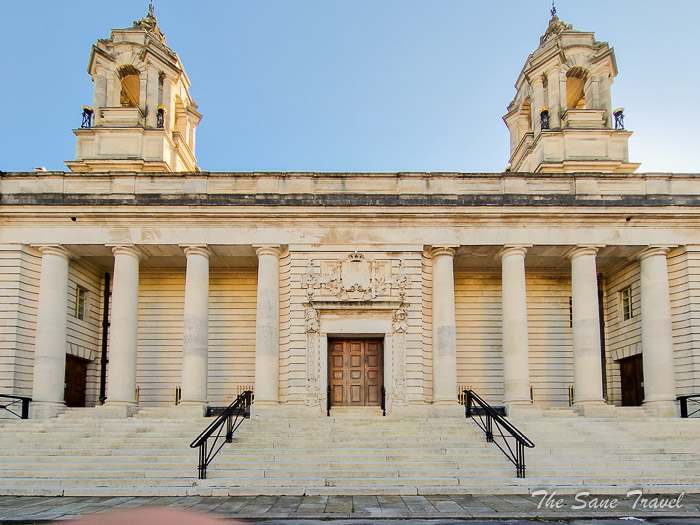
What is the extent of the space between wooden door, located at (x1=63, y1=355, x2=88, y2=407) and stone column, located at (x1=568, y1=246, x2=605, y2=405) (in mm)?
17400

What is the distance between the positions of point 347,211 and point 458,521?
44.2ft

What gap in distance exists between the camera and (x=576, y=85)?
97.7ft

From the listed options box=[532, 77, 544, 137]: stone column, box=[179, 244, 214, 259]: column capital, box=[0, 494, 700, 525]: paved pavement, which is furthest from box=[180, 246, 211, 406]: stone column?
box=[532, 77, 544, 137]: stone column

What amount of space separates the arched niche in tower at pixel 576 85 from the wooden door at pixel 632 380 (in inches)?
459

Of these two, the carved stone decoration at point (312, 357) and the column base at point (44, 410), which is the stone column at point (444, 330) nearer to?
the carved stone decoration at point (312, 357)

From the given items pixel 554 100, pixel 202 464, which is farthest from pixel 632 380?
pixel 202 464

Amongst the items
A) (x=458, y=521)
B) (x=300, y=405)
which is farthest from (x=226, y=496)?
(x=300, y=405)

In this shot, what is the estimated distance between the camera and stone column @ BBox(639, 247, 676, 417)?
2169 centimetres

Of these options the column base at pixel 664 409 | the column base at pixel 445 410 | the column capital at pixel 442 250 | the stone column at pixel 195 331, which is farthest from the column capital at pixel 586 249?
the stone column at pixel 195 331

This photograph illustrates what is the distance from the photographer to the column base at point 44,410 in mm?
21031

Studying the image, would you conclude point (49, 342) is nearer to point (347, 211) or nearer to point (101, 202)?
point (101, 202)

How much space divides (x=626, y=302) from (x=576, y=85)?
10578 millimetres

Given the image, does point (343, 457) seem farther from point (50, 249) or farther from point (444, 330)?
point (50, 249)

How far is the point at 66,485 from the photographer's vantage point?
14.3 m
